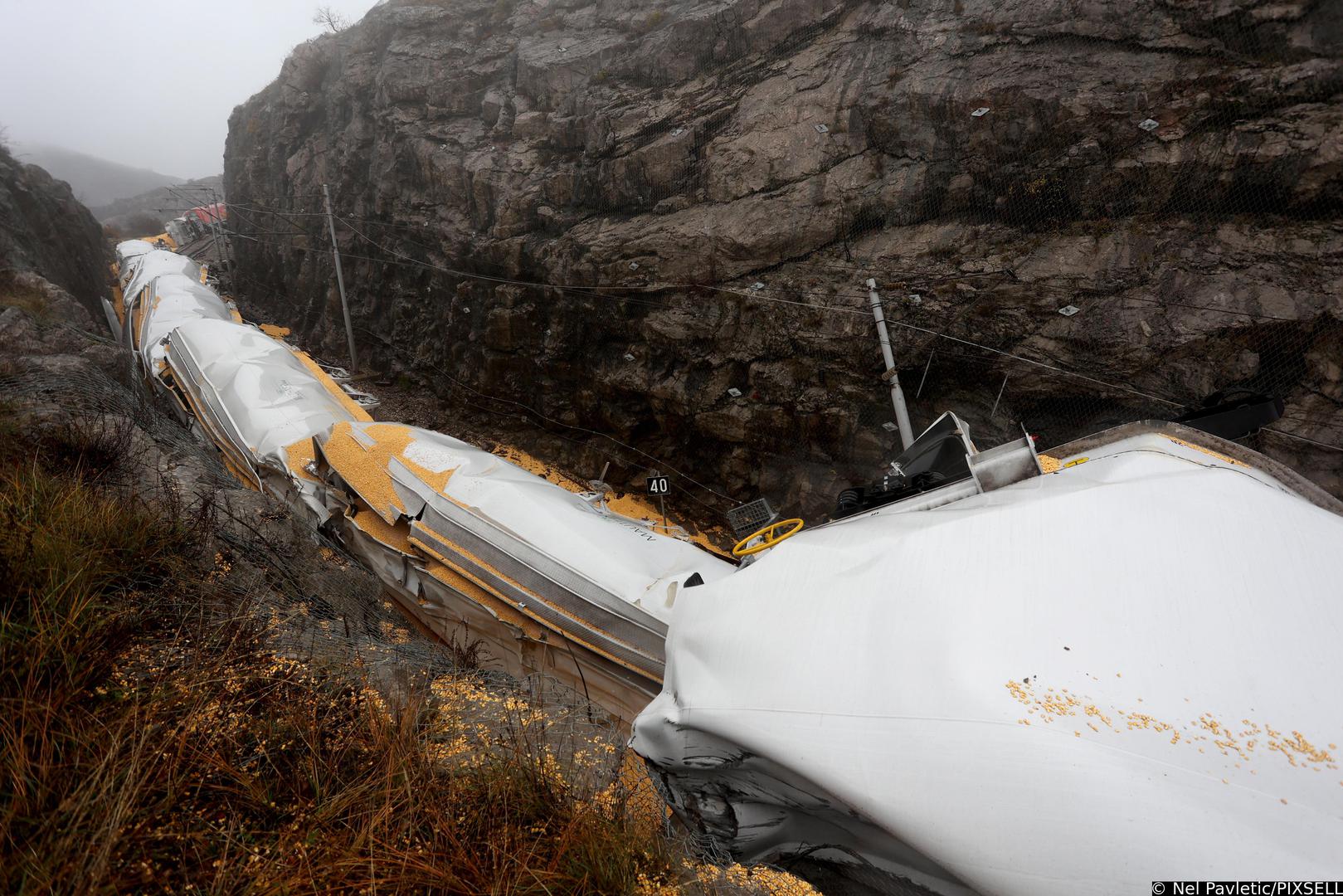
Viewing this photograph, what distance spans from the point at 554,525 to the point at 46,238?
1335 centimetres

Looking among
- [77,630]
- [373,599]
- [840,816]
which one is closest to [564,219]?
[373,599]

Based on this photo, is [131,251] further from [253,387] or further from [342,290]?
[253,387]

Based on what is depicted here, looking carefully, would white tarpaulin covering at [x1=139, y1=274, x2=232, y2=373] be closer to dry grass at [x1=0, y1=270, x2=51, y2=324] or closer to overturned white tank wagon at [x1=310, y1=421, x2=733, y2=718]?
dry grass at [x1=0, y1=270, x2=51, y2=324]

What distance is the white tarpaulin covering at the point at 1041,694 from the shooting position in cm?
100

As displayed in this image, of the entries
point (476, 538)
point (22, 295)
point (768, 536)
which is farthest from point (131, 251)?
point (768, 536)

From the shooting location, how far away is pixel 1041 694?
1.14m

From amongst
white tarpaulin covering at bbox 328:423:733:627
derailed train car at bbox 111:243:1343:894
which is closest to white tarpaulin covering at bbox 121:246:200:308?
white tarpaulin covering at bbox 328:423:733:627

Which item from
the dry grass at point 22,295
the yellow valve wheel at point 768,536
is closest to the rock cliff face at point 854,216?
the yellow valve wheel at point 768,536

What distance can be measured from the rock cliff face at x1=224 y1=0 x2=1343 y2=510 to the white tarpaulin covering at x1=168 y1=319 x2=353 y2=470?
2.63 meters

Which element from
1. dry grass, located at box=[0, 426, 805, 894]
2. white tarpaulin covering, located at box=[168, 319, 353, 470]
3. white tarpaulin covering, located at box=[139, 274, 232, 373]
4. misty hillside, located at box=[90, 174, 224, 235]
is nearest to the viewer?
dry grass, located at box=[0, 426, 805, 894]

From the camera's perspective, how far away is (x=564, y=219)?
6.70 m

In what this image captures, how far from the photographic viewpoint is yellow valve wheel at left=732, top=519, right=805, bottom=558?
2.12m

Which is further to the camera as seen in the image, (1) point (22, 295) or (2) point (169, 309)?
(2) point (169, 309)

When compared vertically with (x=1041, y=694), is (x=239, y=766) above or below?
above
